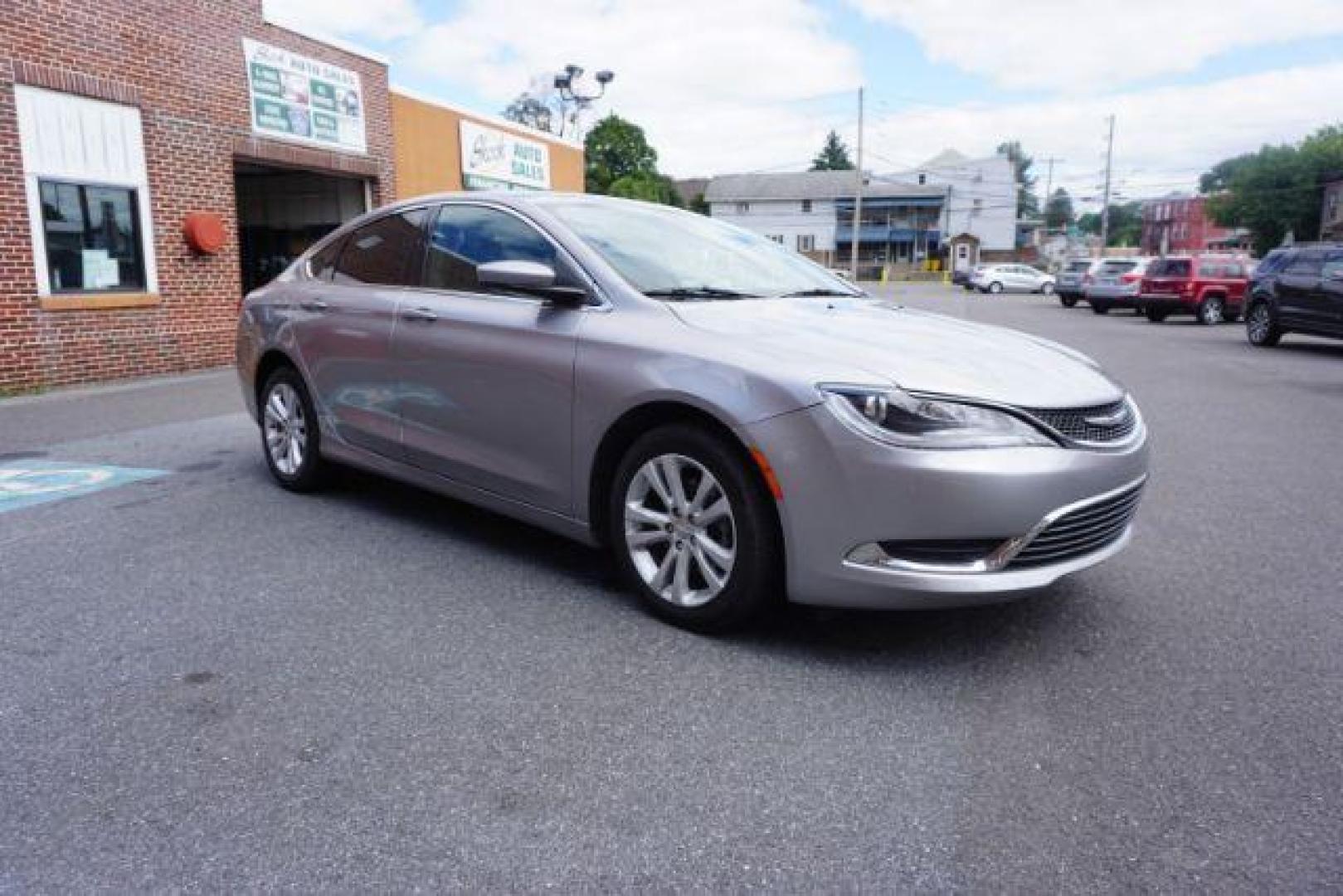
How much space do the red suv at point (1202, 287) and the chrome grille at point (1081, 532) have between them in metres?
22.2

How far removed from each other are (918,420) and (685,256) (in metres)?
1.58

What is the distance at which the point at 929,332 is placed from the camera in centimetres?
372

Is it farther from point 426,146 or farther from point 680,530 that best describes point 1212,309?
point 680,530

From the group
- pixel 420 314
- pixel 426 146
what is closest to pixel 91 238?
pixel 426 146

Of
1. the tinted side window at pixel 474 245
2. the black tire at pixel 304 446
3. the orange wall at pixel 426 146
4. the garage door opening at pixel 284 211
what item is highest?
the orange wall at pixel 426 146

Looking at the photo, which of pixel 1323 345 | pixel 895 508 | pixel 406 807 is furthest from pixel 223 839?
pixel 1323 345

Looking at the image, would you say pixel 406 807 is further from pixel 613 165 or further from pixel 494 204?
pixel 613 165

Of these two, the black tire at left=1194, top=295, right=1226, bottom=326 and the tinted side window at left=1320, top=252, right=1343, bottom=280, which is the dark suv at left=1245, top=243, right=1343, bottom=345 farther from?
the black tire at left=1194, top=295, right=1226, bottom=326

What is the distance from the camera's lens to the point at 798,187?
259 ft

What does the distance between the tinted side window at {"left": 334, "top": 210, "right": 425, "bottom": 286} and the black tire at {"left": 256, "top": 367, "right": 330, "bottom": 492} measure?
66 centimetres

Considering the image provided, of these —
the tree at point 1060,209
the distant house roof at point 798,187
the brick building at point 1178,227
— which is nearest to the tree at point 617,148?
the distant house roof at point 798,187

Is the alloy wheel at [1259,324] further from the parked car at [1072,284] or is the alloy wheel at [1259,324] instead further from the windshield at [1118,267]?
the parked car at [1072,284]

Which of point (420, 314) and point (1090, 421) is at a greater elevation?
point (420, 314)

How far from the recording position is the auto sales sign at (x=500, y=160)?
1839cm
